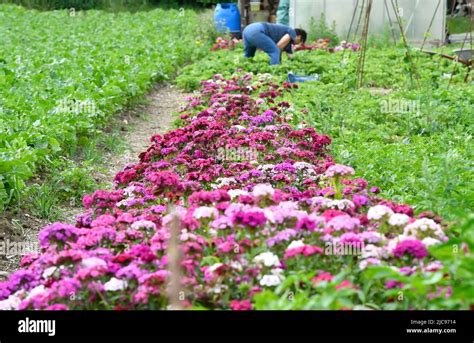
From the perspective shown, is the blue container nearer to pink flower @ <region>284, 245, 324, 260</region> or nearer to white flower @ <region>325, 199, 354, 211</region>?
white flower @ <region>325, 199, 354, 211</region>

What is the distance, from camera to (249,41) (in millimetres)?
14234

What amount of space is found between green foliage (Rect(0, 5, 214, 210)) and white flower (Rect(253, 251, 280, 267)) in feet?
9.72

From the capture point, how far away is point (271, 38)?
14.3m

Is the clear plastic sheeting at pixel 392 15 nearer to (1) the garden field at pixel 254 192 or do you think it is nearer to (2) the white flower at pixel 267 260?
(1) the garden field at pixel 254 192

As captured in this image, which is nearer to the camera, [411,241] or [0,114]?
[411,241]

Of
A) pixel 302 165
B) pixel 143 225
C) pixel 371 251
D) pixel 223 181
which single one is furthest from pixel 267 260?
pixel 302 165

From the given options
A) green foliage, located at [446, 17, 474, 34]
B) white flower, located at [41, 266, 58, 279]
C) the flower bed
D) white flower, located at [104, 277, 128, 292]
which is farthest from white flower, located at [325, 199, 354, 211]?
green foliage, located at [446, 17, 474, 34]

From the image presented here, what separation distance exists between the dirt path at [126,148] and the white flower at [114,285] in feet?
6.99

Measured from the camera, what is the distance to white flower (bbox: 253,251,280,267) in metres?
3.65

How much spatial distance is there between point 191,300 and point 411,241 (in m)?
0.94

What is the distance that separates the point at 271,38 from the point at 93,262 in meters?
11.0
